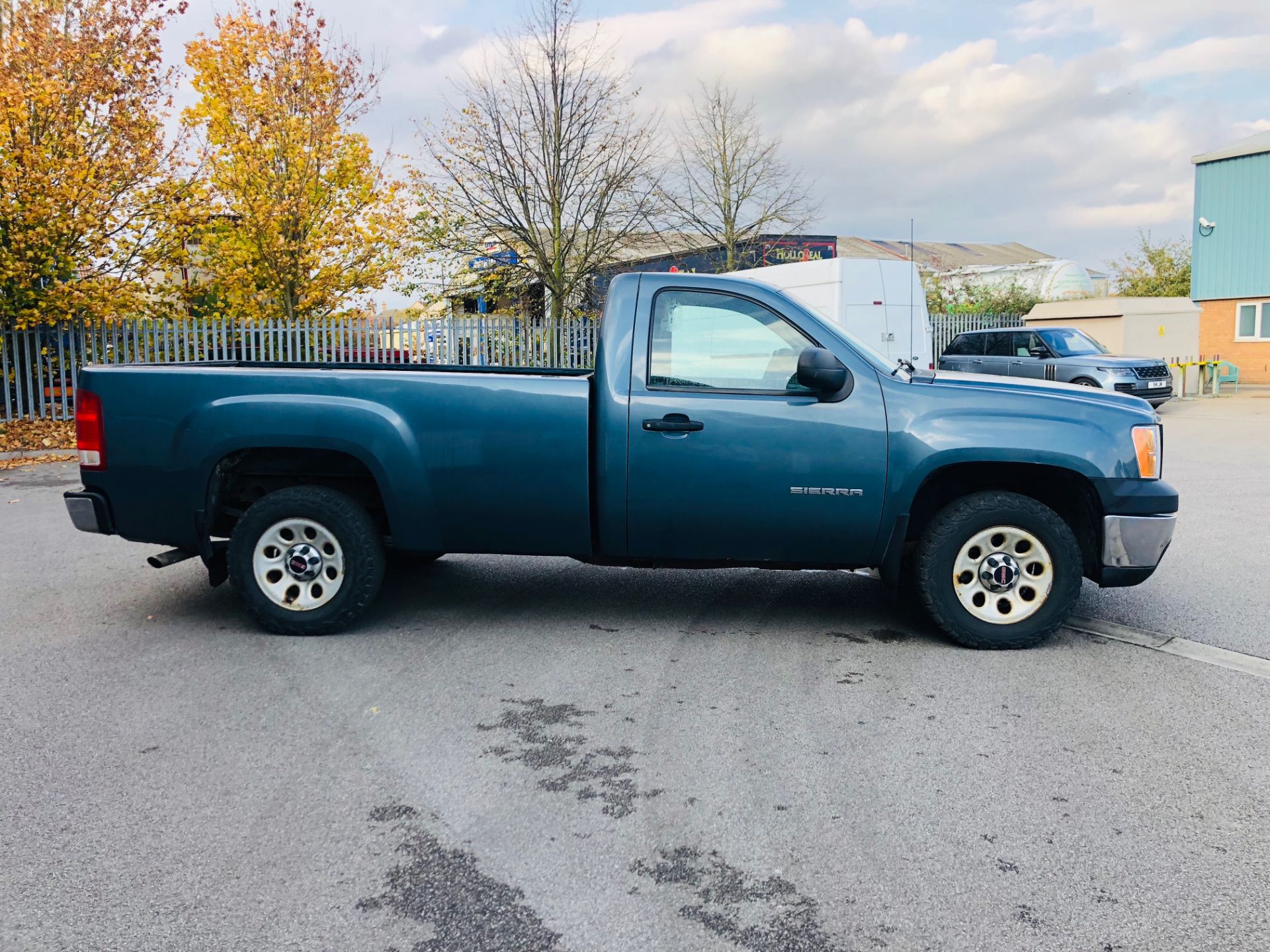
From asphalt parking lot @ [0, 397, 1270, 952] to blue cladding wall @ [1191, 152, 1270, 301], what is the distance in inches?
1406

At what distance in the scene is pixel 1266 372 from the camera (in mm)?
36375

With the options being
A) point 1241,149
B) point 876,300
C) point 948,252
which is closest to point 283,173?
point 876,300

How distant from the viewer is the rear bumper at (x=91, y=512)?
19.2 ft

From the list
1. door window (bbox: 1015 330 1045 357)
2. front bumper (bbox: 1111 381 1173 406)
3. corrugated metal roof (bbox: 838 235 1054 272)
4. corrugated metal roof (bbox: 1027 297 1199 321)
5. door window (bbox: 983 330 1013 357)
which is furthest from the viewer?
corrugated metal roof (bbox: 838 235 1054 272)

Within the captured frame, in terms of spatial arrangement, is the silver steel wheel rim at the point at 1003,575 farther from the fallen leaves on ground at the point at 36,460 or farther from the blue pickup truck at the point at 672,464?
the fallen leaves on ground at the point at 36,460

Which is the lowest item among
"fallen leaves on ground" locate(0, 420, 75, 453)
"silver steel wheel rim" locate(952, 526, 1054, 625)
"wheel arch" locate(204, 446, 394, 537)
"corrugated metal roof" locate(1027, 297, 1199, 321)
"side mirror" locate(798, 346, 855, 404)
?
"silver steel wheel rim" locate(952, 526, 1054, 625)

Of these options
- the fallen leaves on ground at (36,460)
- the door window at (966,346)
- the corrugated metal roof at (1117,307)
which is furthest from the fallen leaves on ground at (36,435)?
the corrugated metal roof at (1117,307)

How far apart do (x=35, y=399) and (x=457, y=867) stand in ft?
61.5

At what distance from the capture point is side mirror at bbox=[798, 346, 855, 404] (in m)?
5.38

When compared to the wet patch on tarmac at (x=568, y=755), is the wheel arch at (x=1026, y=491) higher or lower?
higher

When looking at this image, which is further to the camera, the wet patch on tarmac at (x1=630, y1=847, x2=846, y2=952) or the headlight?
the headlight

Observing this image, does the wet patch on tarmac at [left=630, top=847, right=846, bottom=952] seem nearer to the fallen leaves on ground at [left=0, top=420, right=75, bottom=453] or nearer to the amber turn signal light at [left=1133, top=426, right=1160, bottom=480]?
the amber turn signal light at [left=1133, top=426, right=1160, bottom=480]

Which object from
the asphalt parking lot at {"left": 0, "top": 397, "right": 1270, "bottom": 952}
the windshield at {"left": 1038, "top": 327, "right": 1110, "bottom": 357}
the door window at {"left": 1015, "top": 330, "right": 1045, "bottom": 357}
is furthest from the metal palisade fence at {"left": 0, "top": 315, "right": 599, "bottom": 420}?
the asphalt parking lot at {"left": 0, "top": 397, "right": 1270, "bottom": 952}

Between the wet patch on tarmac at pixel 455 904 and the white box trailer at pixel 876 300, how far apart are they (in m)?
15.6
